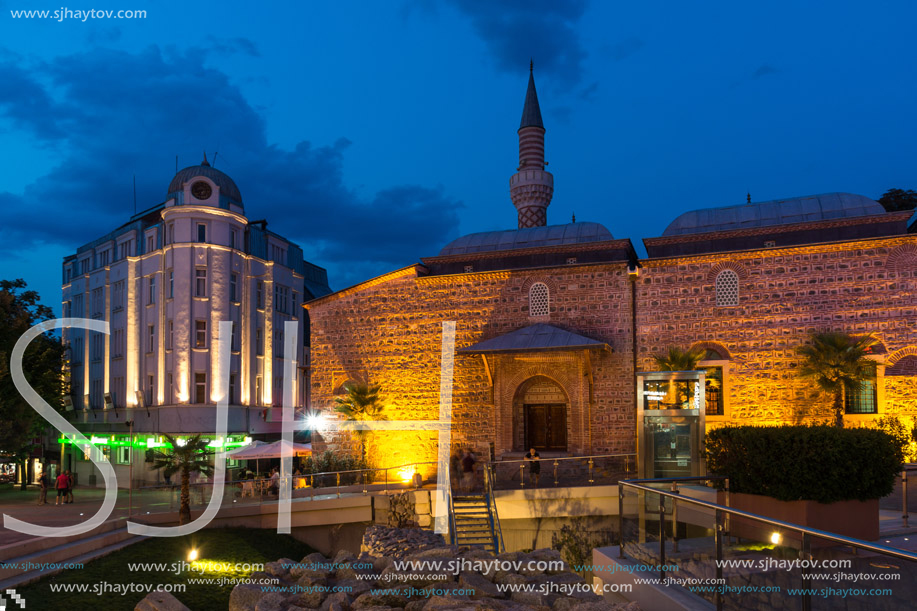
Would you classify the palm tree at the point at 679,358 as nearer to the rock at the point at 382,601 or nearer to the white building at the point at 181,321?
the rock at the point at 382,601

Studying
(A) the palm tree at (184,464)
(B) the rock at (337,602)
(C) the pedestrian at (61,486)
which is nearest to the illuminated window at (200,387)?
(C) the pedestrian at (61,486)

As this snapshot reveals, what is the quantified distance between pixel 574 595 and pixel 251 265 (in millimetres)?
24754

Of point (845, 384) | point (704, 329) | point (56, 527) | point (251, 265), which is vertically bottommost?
point (56, 527)

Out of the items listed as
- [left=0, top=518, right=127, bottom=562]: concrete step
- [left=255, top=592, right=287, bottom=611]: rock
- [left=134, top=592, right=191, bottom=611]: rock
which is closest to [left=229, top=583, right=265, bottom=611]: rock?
[left=255, top=592, right=287, bottom=611]: rock

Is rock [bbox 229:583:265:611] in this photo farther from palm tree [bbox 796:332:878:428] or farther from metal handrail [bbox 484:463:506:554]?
palm tree [bbox 796:332:878:428]

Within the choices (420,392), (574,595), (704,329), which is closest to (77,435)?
(420,392)

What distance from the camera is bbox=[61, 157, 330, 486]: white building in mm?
27453

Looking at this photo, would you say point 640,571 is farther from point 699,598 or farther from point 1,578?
point 1,578

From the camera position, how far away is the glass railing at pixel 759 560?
4.25m

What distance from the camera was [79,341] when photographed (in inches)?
1320

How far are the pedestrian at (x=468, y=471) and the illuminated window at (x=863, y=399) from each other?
9509 mm

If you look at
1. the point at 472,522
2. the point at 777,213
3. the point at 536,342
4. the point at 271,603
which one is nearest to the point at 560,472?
the point at 472,522

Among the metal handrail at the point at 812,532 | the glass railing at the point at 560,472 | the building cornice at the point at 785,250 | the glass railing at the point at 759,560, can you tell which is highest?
the building cornice at the point at 785,250

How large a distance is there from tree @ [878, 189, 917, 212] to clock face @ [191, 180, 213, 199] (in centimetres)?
2689
